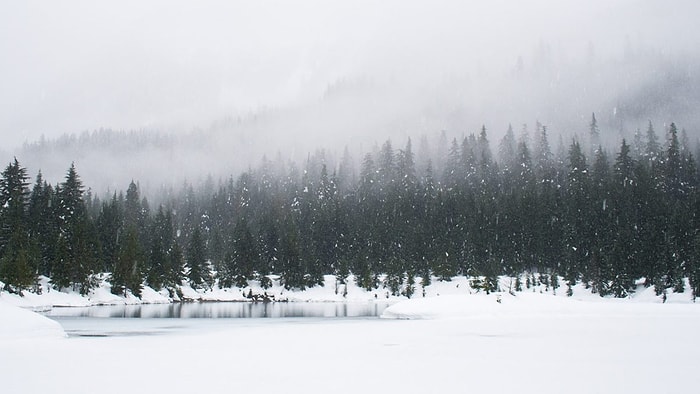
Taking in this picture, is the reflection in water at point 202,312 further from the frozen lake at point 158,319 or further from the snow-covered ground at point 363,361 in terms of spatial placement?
the snow-covered ground at point 363,361

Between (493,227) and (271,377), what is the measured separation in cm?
10697

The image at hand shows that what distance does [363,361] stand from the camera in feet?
56.0

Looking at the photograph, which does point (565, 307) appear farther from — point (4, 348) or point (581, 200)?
point (581, 200)

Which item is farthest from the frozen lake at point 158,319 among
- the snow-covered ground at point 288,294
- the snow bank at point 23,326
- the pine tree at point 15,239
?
the snow-covered ground at point 288,294

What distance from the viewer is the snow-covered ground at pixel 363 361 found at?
1282 centimetres

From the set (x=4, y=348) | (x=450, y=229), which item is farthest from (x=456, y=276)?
(x=4, y=348)

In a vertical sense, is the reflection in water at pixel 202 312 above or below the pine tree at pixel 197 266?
below

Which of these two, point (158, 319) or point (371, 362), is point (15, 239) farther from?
point (371, 362)

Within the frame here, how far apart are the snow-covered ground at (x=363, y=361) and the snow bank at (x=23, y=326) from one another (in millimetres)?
62

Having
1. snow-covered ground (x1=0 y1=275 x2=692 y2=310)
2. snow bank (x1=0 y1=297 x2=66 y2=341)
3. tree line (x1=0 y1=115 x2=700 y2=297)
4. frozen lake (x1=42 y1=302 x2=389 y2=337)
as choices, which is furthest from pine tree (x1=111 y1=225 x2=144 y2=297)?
snow bank (x1=0 y1=297 x2=66 y2=341)

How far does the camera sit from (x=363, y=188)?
151500 millimetres

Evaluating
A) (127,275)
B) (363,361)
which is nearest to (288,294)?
(127,275)

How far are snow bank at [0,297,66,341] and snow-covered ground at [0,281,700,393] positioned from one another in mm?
62

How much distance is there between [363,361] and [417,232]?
10045 cm
